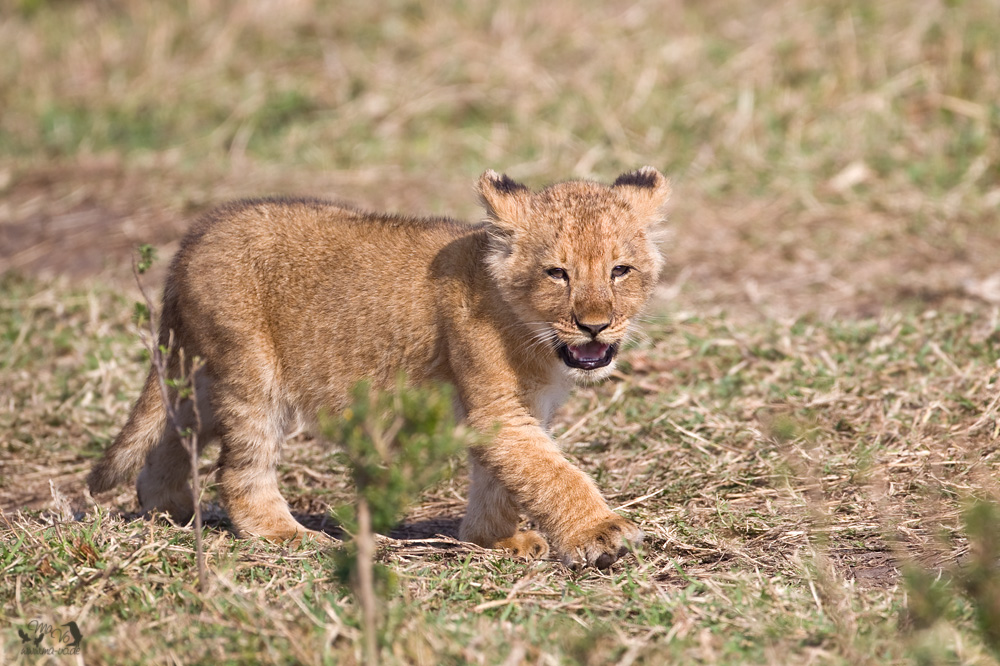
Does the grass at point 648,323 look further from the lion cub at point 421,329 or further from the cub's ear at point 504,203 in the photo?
the cub's ear at point 504,203

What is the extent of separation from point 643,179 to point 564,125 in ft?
19.9

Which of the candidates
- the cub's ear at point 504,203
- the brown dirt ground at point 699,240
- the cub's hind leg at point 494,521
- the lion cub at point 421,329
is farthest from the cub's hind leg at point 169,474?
the brown dirt ground at point 699,240

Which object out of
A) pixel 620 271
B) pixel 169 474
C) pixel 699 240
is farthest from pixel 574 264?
pixel 699 240

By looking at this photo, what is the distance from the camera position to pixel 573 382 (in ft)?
17.5

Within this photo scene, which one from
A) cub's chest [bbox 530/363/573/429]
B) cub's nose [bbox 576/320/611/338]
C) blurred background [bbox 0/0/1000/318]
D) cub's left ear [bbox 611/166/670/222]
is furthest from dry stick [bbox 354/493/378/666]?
blurred background [bbox 0/0/1000/318]

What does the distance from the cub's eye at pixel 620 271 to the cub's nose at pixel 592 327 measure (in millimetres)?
304

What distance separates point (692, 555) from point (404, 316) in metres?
1.69

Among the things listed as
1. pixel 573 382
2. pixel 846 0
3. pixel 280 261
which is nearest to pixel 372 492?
pixel 573 382

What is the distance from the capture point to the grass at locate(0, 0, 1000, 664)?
4.19 meters

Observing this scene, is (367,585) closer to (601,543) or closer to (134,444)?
(601,543)

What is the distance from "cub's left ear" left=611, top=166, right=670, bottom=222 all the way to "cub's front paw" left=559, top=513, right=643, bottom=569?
1.50m

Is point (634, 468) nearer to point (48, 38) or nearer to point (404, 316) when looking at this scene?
point (404, 316)

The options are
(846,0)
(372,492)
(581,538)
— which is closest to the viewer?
(372,492)

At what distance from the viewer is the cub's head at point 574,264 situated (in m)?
4.99
